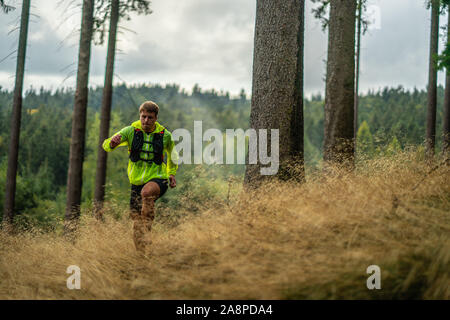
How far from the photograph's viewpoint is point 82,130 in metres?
9.81

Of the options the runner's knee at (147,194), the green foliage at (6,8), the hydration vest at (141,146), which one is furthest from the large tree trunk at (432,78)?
the green foliage at (6,8)

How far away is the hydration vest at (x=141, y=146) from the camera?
188 inches

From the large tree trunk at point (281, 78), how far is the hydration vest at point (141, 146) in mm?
1410

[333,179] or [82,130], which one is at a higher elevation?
[82,130]

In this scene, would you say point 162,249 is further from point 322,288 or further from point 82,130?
point 82,130

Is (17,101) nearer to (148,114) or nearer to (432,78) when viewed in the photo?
(148,114)

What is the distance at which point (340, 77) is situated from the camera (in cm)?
762

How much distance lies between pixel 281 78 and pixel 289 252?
316cm

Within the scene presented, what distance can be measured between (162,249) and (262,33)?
3.54 meters

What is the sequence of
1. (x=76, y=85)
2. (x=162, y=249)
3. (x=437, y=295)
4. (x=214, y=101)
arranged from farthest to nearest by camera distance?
1. (x=214, y=101)
2. (x=76, y=85)
3. (x=162, y=249)
4. (x=437, y=295)

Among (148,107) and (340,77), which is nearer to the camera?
(148,107)

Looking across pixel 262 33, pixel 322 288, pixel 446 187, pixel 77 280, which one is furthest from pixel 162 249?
pixel 262 33

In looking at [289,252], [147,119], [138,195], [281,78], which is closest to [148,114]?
[147,119]
